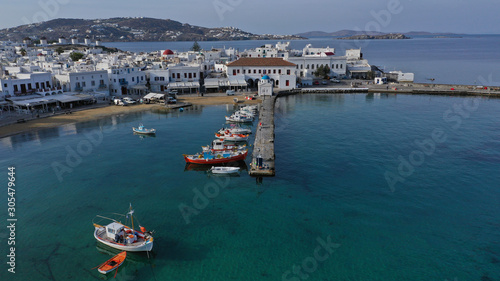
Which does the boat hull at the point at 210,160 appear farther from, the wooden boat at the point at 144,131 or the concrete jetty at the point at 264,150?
the wooden boat at the point at 144,131

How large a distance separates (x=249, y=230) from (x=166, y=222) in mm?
5562

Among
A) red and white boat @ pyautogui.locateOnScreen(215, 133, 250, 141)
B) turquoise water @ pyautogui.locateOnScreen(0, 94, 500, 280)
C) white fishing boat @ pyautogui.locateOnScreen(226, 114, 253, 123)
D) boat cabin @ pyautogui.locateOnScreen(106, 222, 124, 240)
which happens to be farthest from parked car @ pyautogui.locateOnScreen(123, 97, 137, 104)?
boat cabin @ pyautogui.locateOnScreen(106, 222, 124, 240)

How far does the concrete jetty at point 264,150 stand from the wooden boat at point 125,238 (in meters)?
11.6

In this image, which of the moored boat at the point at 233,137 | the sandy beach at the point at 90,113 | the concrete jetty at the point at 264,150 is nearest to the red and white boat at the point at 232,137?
the moored boat at the point at 233,137

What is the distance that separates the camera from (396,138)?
38.1m

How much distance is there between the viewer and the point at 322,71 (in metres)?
79.1

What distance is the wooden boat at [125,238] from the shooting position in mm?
18797

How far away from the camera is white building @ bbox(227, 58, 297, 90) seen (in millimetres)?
68938

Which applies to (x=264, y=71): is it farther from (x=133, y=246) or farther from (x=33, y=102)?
(x=133, y=246)

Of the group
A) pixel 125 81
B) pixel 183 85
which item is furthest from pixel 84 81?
pixel 183 85

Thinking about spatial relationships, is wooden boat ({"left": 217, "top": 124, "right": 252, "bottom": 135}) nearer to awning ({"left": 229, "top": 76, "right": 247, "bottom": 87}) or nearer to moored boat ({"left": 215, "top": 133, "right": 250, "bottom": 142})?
moored boat ({"left": 215, "top": 133, "right": 250, "bottom": 142})

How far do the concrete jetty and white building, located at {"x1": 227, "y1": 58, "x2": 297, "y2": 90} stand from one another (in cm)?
2216

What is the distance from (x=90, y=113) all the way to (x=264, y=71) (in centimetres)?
3529

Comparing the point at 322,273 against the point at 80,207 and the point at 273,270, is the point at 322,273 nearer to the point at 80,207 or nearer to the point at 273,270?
the point at 273,270
